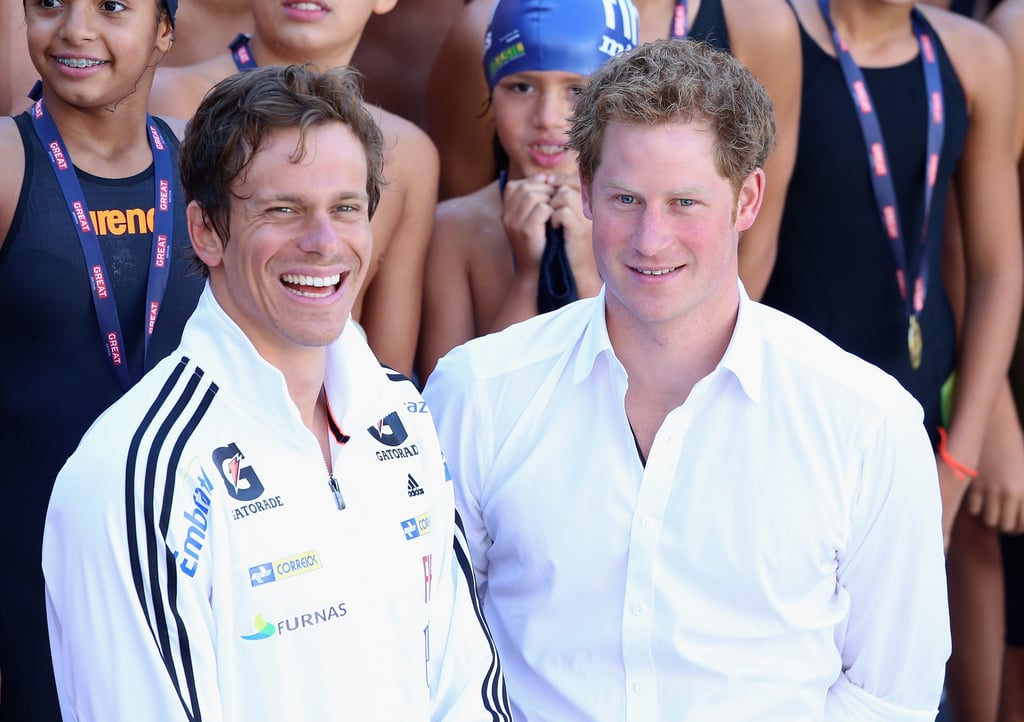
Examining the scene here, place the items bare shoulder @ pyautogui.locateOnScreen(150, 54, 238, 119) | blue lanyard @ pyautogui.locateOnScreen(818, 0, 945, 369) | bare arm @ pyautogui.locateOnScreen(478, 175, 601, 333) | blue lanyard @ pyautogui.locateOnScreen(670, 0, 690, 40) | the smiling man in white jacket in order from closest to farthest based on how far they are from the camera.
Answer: the smiling man in white jacket → bare arm @ pyautogui.locateOnScreen(478, 175, 601, 333) → bare shoulder @ pyautogui.locateOnScreen(150, 54, 238, 119) → blue lanyard @ pyautogui.locateOnScreen(670, 0, 690, 40) → blue lanyard @ pyautogui.locateOnScreen(818, 0, 945, 369)

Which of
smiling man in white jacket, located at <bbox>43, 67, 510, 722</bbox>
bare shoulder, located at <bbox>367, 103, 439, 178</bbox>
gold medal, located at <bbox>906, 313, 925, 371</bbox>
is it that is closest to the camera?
smiling man in white jacket, located at <bbox>43, 67, 510, 722</bbox>

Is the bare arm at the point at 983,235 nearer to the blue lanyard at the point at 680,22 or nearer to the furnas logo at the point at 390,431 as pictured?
the blue lanyard at the point at 680,22

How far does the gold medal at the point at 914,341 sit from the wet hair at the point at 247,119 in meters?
2.39

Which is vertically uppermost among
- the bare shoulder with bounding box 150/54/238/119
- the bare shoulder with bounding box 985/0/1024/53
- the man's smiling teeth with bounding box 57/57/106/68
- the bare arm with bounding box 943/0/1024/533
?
the man's smiling teeth with bounding box 57/57/106/68

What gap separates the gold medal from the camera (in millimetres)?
4184

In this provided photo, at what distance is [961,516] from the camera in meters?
4.65

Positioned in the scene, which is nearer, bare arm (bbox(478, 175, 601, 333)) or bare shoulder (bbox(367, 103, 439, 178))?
bare arm (bbox(478, 175, 601, 333))

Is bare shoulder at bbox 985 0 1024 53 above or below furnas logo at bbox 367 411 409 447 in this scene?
above

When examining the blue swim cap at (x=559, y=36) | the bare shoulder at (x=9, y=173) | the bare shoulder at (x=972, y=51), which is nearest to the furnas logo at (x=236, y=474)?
the bare shoulder at (x=9, y=173)

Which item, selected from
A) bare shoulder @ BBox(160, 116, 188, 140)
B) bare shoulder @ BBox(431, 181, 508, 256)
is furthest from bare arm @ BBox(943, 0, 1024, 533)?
bare shoulder @ BBox(160, 116, 188, 140)

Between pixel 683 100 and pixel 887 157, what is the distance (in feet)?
5.75

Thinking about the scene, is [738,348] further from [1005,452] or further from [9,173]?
[1005,452]

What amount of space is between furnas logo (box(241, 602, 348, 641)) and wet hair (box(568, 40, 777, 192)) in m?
1.07

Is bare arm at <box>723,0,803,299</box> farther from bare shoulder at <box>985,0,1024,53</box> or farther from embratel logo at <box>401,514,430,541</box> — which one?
embratel logo at <box>401,514,430,541</box>
